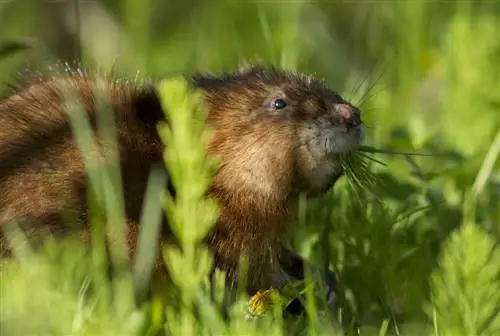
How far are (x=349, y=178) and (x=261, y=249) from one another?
0.46 meters

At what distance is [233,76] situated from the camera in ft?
17.2

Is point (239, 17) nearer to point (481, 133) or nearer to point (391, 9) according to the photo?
point (391, 9)

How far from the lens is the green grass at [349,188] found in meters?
3.44

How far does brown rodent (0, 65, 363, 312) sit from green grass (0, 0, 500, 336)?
12 centimetres

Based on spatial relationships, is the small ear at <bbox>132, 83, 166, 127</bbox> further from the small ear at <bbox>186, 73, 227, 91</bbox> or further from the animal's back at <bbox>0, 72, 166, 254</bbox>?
the small ear at <bbox>186, 73, 227, 91</bbox>

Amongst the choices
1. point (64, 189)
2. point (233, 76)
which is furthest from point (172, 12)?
point (64, 189)

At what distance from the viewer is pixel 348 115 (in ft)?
16.0

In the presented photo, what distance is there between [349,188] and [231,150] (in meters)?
0.60

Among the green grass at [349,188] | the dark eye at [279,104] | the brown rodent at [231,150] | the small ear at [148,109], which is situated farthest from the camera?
the dark eye at [279,104]

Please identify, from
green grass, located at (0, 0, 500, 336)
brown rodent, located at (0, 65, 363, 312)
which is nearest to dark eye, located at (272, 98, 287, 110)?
brown rodent, located at (0, 65, 363, 312)

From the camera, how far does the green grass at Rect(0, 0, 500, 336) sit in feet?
11.3

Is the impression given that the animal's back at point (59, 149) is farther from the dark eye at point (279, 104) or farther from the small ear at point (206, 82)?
the dark eye at point (279, 104)

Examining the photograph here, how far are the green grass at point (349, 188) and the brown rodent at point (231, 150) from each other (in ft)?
0.40

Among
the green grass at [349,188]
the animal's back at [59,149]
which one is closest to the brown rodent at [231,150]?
the animal's back at [59,149]
